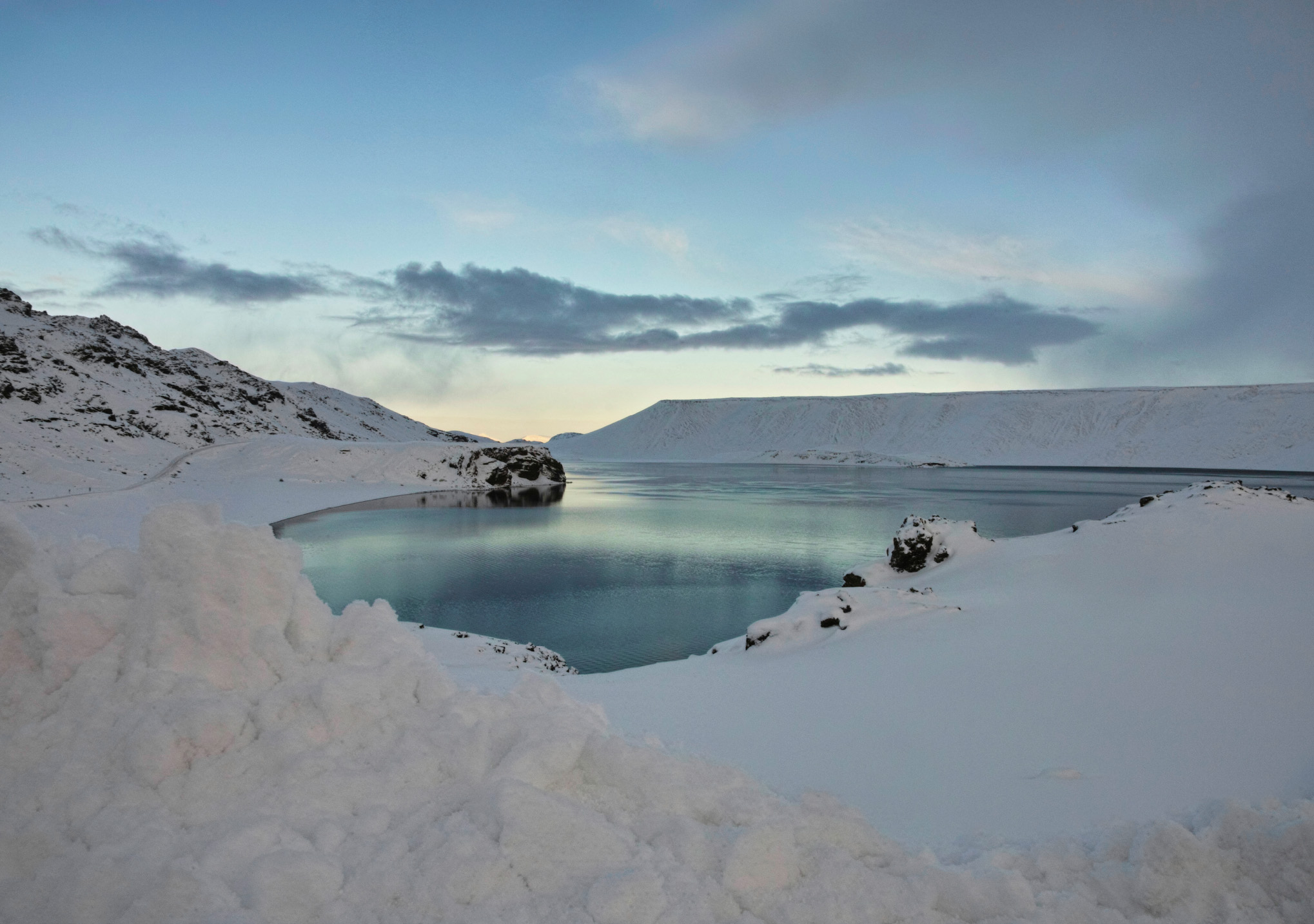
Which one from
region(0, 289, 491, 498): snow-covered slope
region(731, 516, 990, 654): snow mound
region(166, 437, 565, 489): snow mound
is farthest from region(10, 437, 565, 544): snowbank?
region(731, 516, 990, 654): snow mound

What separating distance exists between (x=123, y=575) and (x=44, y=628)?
466 mm

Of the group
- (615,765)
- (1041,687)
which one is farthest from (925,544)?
(615,765)

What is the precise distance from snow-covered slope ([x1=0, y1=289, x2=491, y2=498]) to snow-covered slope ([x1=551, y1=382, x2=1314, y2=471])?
4537 centimetres

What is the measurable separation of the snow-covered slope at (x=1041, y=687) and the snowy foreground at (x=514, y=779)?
0.03 metres

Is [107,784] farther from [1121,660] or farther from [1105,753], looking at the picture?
[1121,660]

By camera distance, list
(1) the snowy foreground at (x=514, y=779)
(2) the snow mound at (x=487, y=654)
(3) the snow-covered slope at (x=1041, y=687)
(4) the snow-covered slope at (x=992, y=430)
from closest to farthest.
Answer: (1) the snowy foreground at (x=514, y=779), (3) the snow-covered slope at (x=1041, y=687), (2) the snow mound at (x=487, y=654), (4) the snow-covered slope at (x=992, y=430)

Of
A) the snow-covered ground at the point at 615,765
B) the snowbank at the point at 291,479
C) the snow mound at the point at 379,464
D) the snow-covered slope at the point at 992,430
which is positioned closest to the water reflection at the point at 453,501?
the snowbank at the point at 291,479

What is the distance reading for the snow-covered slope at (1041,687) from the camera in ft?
11.2

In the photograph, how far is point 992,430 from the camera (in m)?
79.2

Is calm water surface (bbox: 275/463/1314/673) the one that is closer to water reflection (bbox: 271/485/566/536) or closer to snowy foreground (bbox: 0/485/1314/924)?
water reflection (bbox: 271/485/566/536)

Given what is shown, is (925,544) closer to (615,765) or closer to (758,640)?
(758,640)

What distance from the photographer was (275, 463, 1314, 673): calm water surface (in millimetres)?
10641

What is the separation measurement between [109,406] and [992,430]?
7767cm

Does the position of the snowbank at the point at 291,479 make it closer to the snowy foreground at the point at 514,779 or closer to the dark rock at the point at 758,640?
the dark rock at the point at 758,640
